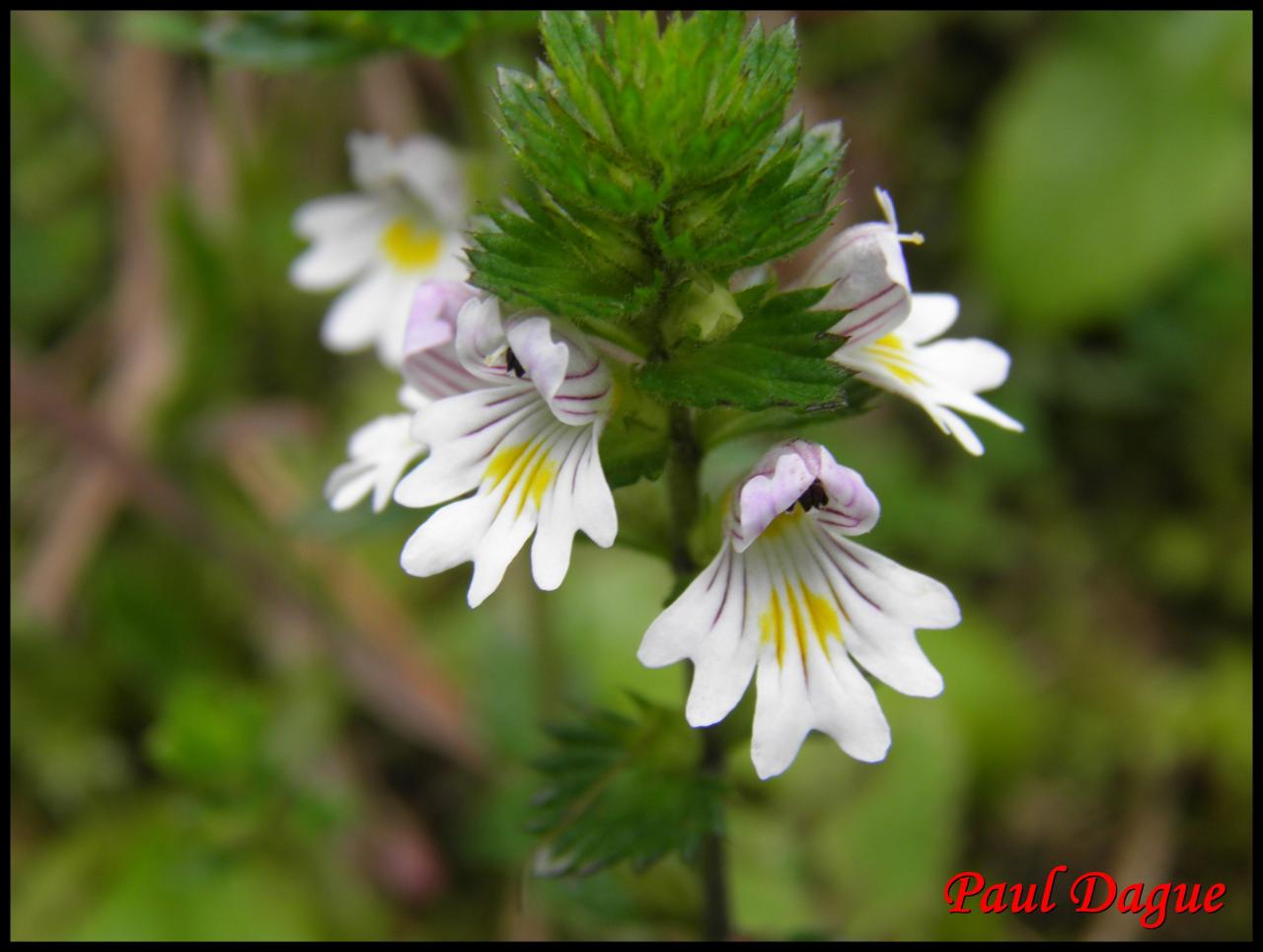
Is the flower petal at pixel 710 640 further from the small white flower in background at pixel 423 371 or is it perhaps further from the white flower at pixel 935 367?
the small white flower in background at pixel 423 371

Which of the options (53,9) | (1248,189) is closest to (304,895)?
(53,9)

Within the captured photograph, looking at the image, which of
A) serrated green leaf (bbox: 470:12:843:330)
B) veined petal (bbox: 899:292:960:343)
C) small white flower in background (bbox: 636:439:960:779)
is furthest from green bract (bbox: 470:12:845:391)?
veined petal (bbox: 899:292:960:343)

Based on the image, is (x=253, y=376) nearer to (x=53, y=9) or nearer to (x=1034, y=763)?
(x=53, y=9)

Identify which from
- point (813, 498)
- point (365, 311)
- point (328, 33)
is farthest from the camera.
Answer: point (365, 311)

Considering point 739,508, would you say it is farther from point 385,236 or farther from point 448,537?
point 385,236

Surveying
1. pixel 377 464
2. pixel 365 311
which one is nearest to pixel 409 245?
pixel 365 311
